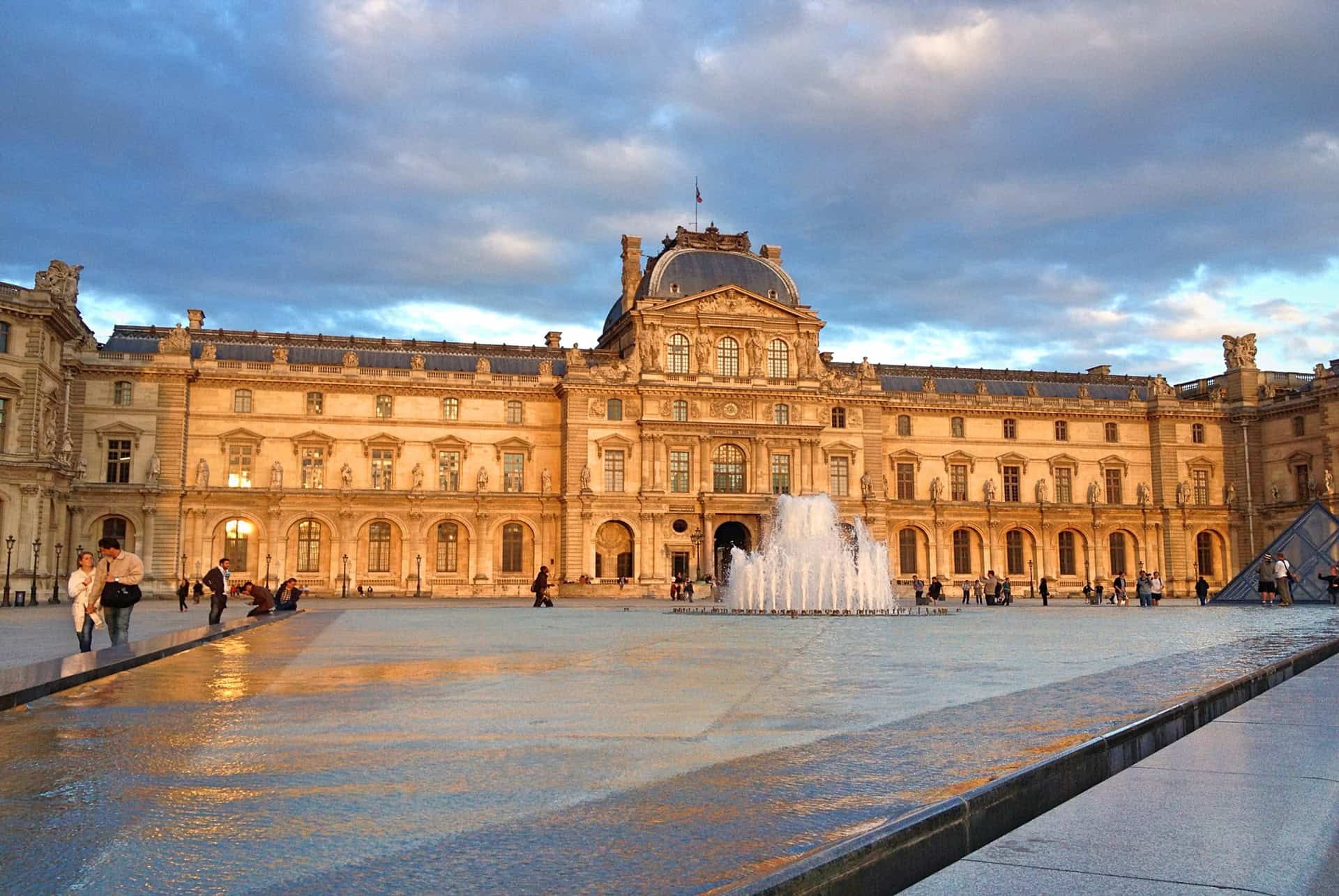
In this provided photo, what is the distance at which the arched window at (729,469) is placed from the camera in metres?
64.8

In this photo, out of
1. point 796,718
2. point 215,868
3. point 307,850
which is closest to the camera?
point 215,868

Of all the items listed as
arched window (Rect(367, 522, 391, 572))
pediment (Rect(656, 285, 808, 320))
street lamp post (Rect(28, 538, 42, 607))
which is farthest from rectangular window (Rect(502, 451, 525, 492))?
street lamp post (Rect(28, 538, 42, 607))

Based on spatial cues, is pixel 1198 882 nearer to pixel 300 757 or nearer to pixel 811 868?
pixel 811 868

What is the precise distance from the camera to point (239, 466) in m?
61.4

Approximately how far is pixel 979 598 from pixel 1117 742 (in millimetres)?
53416

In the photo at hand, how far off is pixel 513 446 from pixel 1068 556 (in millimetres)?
36745

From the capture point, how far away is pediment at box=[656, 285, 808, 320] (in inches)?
2542

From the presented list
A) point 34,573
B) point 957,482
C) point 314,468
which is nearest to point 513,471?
point 314,468

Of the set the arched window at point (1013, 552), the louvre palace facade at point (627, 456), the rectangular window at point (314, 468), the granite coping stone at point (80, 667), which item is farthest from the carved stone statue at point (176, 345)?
the arched window at point (1013, 552)

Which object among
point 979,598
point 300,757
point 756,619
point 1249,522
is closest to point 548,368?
point 979,598

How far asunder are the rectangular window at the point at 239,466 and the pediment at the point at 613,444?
1891 centimetres

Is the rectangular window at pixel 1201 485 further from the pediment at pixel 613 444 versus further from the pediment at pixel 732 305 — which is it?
the pediment at pixel 613 444

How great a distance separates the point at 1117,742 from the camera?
8.05m

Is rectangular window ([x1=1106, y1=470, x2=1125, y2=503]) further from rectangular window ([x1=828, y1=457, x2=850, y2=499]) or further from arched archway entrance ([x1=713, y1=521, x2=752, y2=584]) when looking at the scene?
arched archway entrance ([x1=713, y1=521, x2=752, y2=584])
